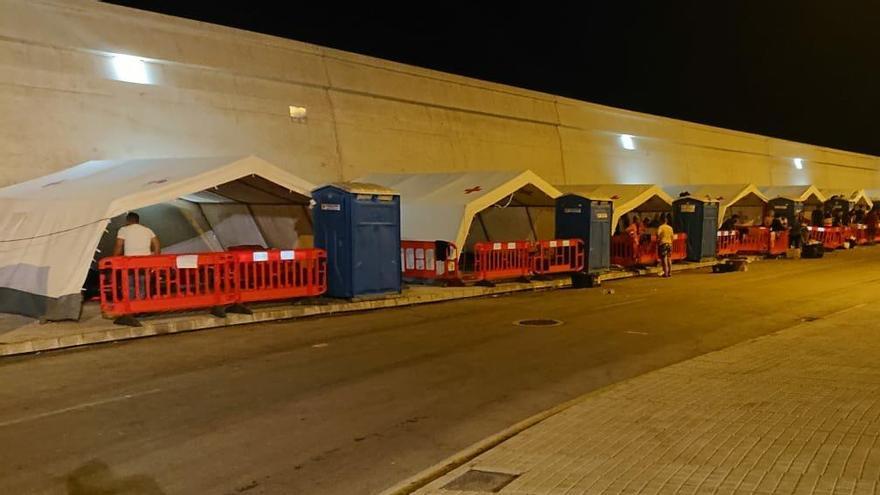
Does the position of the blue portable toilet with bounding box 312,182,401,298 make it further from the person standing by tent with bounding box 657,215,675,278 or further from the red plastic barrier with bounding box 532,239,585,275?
the person standing by tent with bounding box 657,215,675,278

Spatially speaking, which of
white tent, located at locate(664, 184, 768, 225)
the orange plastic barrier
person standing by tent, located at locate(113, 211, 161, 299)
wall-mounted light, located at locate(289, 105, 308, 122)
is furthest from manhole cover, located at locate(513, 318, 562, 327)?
the orange plastic barrier

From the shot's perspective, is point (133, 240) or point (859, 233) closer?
point (133, 240)

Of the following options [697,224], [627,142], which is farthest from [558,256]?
[627,142]

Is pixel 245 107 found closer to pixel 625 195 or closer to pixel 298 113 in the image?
pixel 298 113

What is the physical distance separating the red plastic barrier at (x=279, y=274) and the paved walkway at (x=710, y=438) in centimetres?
821

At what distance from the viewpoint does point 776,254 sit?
30219 mm

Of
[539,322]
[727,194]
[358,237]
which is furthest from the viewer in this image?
[727,194]

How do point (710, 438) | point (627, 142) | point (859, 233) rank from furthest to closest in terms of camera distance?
1. point (627, 142)
2. point (859, 233)
3. point (710, 438)

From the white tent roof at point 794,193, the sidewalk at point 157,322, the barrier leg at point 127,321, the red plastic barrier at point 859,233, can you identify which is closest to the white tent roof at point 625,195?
the sidewalk at point 157,322

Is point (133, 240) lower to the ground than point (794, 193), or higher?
lower

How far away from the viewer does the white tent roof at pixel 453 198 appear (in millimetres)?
18500

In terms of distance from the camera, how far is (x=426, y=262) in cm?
1853

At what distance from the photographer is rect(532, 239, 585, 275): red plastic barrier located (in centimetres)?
1969

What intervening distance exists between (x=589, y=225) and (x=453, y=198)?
166 inches
